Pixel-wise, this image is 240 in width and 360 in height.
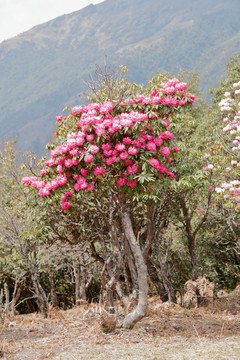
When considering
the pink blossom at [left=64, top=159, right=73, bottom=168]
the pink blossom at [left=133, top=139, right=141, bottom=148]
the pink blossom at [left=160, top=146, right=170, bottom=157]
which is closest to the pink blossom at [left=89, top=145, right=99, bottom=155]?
the pink blossom at [left=64, top=159, right=73, bottom=168]

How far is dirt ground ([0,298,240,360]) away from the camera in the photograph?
18.0ft

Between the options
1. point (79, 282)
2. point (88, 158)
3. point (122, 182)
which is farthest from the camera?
point (79, 282)

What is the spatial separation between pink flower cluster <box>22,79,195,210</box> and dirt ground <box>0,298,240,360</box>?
→ 8.41ft

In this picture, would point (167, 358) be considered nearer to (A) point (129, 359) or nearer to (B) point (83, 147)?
(A) point (129, 359)

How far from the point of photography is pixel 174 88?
6281 mm

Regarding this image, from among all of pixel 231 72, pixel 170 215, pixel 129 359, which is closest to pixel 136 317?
pixel 129 359

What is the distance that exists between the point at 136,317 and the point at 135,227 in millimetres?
4270

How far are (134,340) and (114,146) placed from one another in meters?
3.34

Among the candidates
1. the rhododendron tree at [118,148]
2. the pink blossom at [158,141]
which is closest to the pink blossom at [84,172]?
the rhododendron tree at [118,148]

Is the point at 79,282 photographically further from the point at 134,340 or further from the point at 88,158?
the point at 88,158

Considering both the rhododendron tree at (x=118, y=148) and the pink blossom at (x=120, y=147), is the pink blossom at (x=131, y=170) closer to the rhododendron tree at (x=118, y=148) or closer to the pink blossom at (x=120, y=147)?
the rhododendron tree at (x=118, y=148)

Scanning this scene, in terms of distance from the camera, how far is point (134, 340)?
6328 millimetres

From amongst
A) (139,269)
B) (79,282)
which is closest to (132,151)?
(139,269)

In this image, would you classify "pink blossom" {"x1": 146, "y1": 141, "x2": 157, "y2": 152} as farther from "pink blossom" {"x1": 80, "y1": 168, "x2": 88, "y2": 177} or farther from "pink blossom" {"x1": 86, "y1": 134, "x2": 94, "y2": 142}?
"pink blossom" {"x1": 80, "y1": 168, "x2": 88, "y2": 177}
